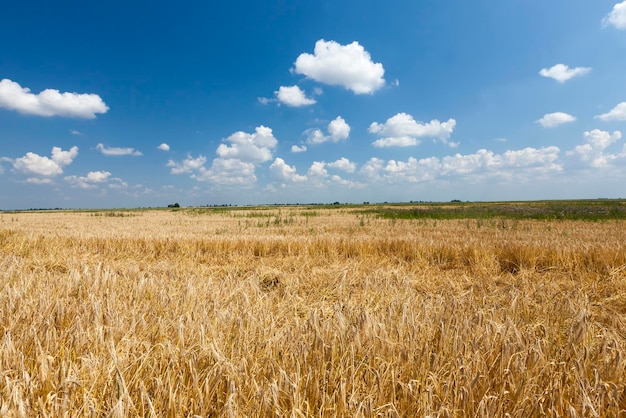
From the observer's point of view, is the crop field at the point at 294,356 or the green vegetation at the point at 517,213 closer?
the crop field at the point at 294,356

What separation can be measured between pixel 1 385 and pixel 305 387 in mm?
2023

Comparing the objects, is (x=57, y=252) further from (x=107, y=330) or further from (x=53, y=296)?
(x=107, y=330)

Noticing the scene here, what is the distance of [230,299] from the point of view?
13.6 feet

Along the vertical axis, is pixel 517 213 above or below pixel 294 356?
above

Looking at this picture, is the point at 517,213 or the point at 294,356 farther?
the point at 517,213

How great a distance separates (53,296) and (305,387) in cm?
359

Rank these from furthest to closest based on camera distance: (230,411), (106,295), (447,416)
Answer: (106,295), (447,416), (230,411)

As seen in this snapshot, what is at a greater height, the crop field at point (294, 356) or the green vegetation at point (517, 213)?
the green vegetation at point (517, 213)

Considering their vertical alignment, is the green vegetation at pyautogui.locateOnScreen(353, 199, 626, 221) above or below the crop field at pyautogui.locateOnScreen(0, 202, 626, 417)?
above

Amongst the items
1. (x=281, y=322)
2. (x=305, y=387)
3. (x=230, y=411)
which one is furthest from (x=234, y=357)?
(x=281, y=322)

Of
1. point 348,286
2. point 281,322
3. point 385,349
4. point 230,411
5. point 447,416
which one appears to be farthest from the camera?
point 348,286

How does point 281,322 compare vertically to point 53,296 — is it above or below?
below

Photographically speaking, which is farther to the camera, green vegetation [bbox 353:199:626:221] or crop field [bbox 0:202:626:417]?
green vegetation [bbox 353:199:626:221]

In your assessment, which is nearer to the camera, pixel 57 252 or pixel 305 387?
pixel 305 387
